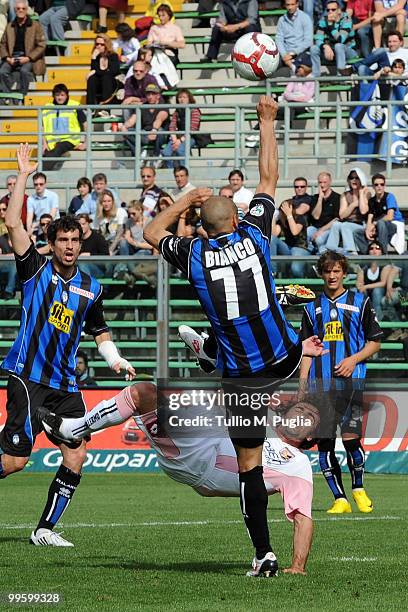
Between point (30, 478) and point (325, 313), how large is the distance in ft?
18.2

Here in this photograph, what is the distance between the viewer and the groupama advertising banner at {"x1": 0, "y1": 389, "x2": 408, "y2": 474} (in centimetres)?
1705

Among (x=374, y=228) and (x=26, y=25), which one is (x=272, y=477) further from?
(x=26, y=25)

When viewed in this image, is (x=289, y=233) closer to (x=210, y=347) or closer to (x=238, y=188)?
(x=238, y=188)

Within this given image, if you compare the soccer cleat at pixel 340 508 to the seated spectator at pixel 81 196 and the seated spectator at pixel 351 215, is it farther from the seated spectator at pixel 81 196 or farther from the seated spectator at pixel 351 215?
the seated spectator at pixel 81 196

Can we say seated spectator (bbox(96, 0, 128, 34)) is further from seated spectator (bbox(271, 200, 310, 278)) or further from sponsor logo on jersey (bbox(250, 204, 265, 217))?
sponsor logo on jersey (bbox(250, 204, 265, 217))

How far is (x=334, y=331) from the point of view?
1248cm

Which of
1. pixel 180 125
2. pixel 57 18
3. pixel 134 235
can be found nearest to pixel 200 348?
pixel 134 235

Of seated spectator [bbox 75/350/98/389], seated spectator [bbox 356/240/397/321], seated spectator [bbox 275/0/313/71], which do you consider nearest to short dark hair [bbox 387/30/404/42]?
seated spectator [bbox 275/0/313/71]

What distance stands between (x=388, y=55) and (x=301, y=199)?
3.74 m

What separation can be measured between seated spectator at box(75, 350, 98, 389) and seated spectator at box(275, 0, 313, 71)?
7.48 m

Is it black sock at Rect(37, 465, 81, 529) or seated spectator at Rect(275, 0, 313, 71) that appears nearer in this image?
black sock at Rect(37, 465, 81, 529)

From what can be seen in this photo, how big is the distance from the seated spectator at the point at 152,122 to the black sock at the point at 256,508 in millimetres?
15064

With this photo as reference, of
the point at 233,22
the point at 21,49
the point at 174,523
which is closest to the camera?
the point at 174,523

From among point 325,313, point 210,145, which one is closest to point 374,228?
point 210,145
